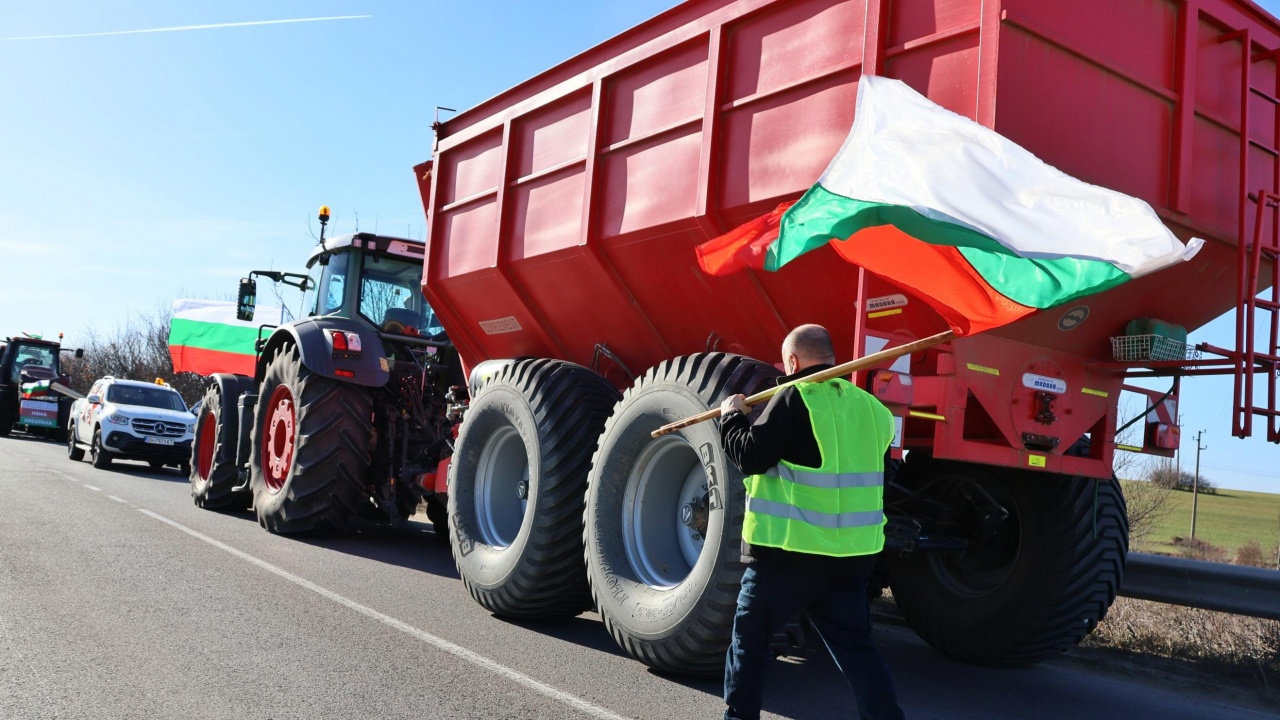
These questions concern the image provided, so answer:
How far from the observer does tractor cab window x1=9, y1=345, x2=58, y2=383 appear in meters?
27.0

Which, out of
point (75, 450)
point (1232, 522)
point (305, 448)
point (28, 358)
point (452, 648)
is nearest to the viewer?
point (452, 648)

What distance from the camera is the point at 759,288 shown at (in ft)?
17.0

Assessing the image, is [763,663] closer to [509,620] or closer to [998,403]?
[998,403]

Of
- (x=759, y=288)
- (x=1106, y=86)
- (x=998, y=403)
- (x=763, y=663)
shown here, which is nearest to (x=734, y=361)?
(x=759, y=288)

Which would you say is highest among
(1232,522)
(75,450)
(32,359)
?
(32,359)

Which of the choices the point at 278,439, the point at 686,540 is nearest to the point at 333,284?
the point at 278,439

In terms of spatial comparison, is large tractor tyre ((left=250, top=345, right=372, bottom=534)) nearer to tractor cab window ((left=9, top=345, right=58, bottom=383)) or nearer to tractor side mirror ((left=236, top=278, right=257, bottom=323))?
tractor side mirror ((left=236, top=278, right=257, bottom=323))

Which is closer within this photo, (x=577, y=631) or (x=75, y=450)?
(x=577, y=631)

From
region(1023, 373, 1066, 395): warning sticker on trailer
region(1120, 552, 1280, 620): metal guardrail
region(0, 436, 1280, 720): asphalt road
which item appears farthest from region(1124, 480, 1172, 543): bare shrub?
region(1023, 373, 1066, 395): warning sticker on trailer

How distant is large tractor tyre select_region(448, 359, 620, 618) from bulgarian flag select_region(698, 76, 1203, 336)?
2.34 metres

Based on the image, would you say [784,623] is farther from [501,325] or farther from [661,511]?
[501,325]

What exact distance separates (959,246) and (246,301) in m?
7.69

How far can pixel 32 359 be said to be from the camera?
27.2m

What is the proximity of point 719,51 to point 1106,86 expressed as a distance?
1.84 meters
